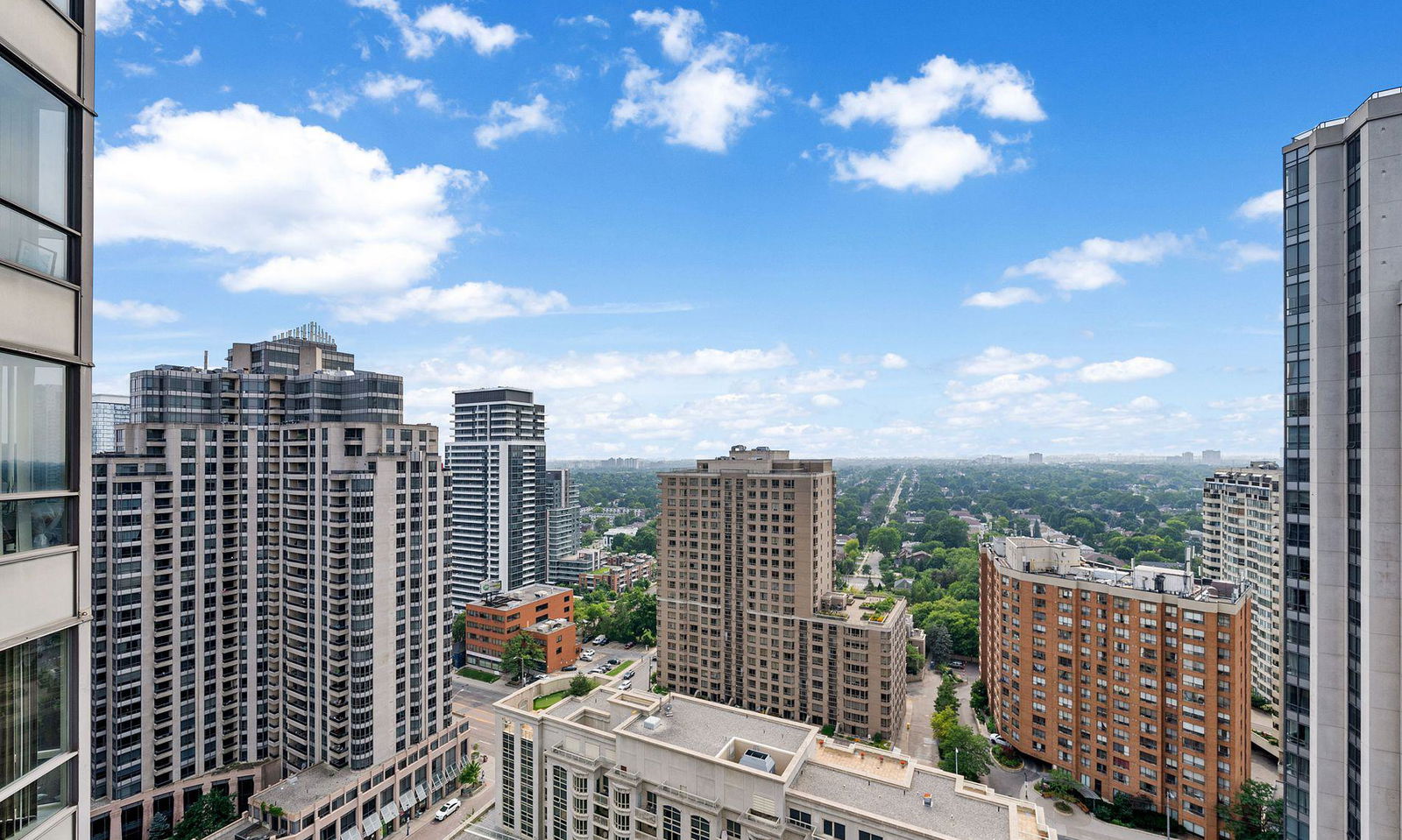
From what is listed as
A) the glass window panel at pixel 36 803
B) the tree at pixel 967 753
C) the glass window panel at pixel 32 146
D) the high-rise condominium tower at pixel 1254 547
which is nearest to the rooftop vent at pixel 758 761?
the tree at pixel 967 753

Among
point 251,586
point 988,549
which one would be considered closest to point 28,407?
point 251,586

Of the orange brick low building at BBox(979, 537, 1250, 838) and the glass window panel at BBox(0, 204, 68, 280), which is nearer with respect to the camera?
the glass window panel at BBox(0, 204, 68, 280)

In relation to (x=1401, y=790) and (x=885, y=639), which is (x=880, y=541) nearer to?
(x=885, y=639)

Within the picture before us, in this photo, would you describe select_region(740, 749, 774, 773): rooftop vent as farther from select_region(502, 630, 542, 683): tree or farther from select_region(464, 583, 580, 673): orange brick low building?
select_region(464, 583, 580, 673): orange brick low building

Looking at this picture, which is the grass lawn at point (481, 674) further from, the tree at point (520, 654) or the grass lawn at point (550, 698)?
the grass lawn at point (550, 698)

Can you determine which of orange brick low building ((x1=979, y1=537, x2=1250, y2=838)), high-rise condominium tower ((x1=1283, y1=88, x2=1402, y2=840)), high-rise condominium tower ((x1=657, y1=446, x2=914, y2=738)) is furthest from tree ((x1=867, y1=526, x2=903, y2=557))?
high-rise condominium tower ((x1=1283, y1=88, x2=1402, y2=840))

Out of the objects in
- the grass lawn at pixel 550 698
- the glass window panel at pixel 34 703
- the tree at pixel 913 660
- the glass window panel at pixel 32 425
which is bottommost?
the tree at pixel 913 660
